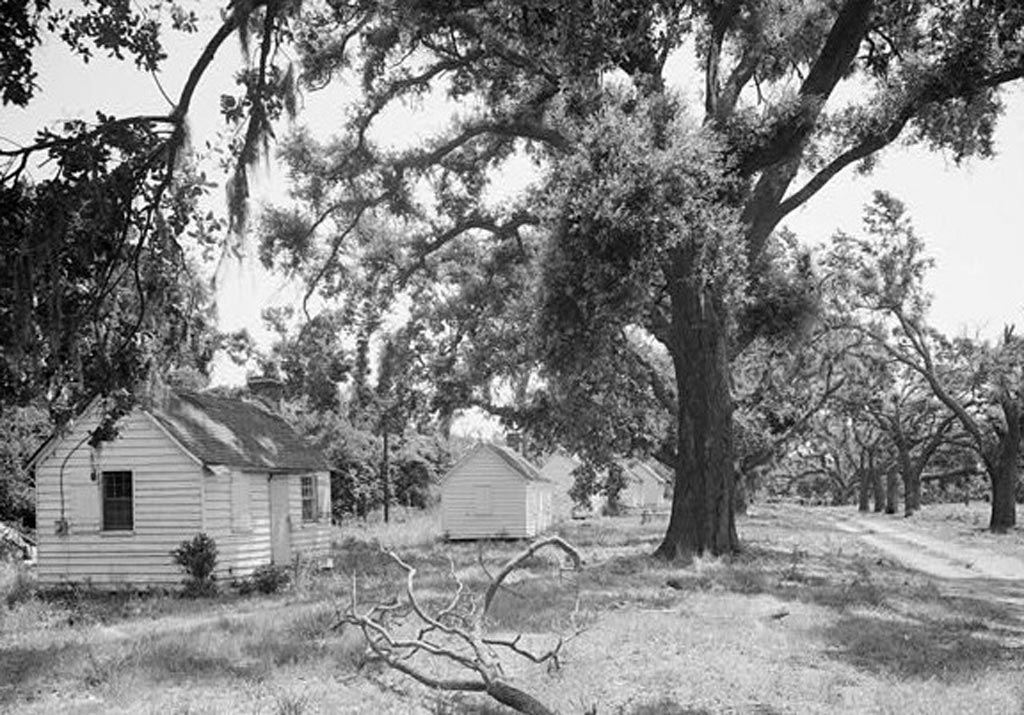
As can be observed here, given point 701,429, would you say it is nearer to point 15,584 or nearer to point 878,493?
point 15,584

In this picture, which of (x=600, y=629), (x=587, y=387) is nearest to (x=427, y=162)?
(x=587, y=387)

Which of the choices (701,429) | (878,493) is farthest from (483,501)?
(878,493)

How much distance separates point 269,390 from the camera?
30.9 m

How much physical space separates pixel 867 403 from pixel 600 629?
40.7m

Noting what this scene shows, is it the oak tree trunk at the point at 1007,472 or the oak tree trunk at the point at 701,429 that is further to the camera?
the oak tree trunk at the point at 1007,472

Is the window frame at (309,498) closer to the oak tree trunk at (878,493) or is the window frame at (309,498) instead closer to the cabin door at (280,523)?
the cabin door at (280,523)

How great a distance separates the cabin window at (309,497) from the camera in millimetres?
26953

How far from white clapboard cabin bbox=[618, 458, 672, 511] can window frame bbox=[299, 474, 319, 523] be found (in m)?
50.4

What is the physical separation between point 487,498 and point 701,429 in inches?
727

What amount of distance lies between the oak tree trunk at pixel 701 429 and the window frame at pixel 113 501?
11.8 meters

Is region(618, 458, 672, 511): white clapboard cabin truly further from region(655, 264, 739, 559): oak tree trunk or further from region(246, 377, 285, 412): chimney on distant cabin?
region(655, 264, 739, 559): oak tree trunk

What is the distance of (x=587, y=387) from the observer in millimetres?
23922

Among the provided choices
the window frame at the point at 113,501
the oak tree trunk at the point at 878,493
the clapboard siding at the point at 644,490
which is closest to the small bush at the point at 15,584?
the window frame at the point at 113,501

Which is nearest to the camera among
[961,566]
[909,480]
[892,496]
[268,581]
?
[268,581]
